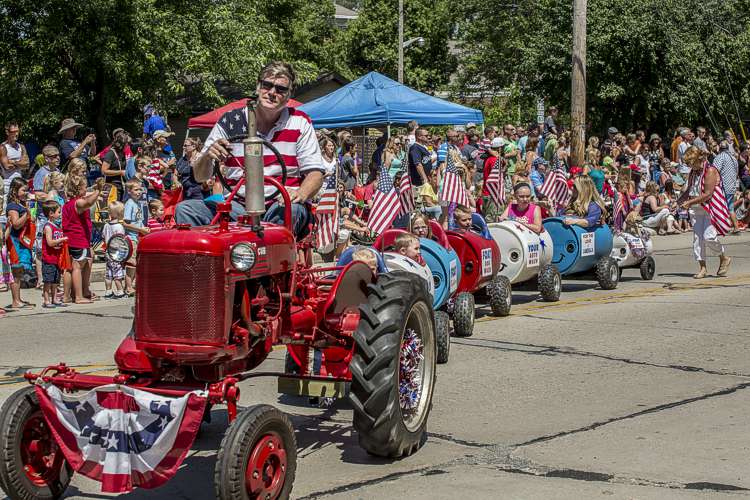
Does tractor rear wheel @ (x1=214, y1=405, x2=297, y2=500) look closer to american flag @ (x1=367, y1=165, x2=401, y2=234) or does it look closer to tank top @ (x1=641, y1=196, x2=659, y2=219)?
american flag @ (x1=367, y1=165, x2=401, y2=234)

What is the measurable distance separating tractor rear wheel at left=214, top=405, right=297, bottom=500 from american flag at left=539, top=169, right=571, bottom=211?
12.1m

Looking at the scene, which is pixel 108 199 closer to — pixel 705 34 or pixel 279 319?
pixel 279 319

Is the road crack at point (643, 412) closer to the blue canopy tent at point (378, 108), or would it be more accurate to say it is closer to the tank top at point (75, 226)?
the tank top at point (75, 226)

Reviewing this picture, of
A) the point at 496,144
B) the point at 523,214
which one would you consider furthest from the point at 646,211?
the point at 523,214

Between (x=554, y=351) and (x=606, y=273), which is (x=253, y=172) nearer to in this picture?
(x=554, y=351)

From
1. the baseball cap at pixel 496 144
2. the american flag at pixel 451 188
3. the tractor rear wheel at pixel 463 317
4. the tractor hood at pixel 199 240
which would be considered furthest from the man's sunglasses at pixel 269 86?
the baseball cap at pixel 496 144

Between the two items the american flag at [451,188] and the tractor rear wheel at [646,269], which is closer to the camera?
the tractor rear wheel at [646,269]

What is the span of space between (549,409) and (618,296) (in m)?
6.66

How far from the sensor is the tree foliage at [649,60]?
34.9 metres

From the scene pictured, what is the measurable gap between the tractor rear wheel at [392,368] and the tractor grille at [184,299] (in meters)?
1.13

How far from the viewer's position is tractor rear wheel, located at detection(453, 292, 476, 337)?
36.7ft

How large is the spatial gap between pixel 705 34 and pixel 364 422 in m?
32.9

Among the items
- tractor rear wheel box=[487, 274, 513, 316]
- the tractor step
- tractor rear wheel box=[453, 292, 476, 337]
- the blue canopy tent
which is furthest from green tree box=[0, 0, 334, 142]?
the tractor step

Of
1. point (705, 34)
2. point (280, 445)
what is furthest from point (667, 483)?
point (705, 34)
